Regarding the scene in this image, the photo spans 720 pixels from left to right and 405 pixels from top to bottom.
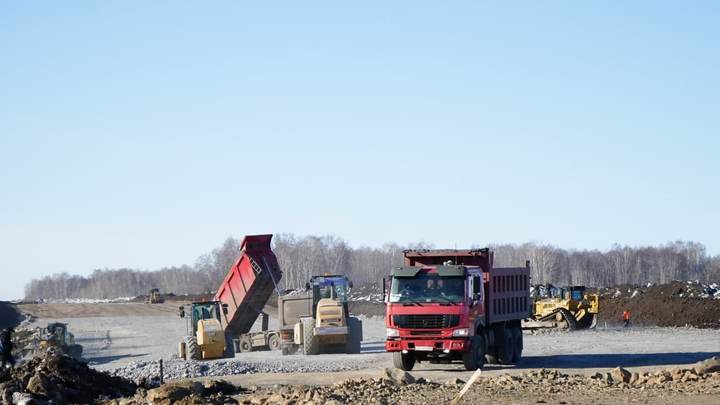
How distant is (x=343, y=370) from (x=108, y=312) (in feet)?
243

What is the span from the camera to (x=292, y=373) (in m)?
28.2

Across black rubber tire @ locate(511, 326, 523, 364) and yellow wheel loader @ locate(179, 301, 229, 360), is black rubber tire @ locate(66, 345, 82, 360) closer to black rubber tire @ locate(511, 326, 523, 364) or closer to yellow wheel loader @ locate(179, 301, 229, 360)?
yellow wheel loader @ locate(179, 301, 229, 360)

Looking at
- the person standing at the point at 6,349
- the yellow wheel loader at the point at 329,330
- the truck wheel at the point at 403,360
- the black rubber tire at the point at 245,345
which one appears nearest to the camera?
the truck wheel at the point at 403,360

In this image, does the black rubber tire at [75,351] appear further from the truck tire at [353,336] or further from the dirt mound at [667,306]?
the dirt mound at [667,306]

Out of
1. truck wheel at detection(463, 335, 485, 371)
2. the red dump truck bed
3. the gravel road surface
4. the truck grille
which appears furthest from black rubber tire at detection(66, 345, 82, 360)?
truck wheel at detection(463, 335, 485, 371)

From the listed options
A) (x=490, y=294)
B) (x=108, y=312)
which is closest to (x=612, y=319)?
(x=490, y=294)

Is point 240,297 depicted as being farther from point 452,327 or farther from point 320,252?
point 320,252

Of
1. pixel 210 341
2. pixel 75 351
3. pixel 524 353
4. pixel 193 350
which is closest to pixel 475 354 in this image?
pixel 524 353

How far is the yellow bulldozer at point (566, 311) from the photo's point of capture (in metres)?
46.3

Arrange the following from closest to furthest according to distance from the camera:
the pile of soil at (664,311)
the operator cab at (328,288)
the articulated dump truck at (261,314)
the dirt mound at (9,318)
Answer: the articulated dump truck at (261,314), the operator cab at (328,288), the pile of soil at (664,311), the dirt mound at (9,318)

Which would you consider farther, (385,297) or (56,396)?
(385,297)

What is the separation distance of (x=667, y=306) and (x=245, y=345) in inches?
1085

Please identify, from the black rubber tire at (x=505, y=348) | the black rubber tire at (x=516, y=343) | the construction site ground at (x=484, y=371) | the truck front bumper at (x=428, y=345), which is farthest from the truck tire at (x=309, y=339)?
the truck front bumper at (x=428, y=345)

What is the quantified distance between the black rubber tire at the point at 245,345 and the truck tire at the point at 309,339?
4470 mm
